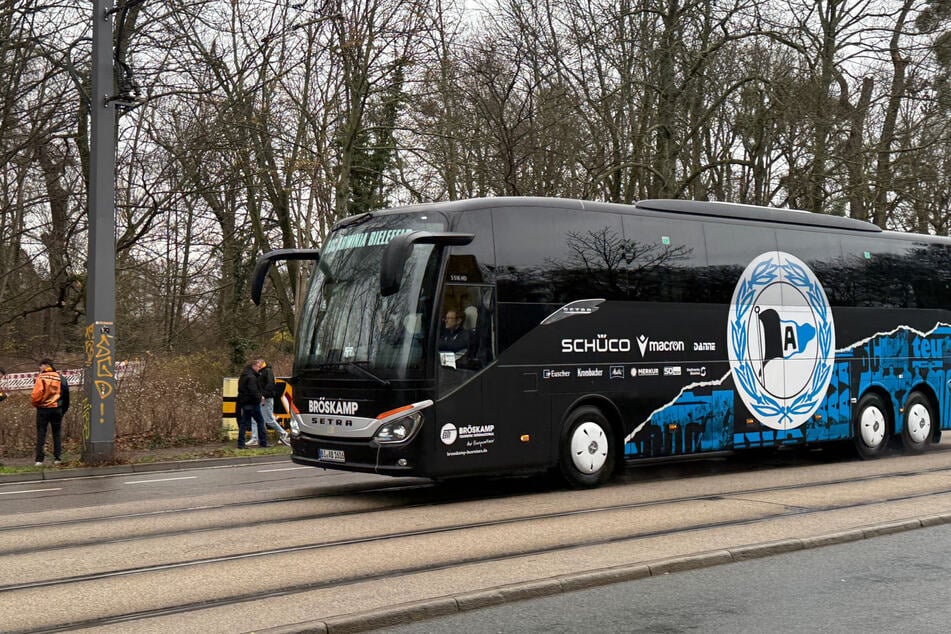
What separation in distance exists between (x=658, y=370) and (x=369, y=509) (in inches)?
175

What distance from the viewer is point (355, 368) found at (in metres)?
11.9

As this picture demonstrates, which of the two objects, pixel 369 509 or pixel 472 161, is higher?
pixel 472 161

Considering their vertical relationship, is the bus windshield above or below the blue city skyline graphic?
above

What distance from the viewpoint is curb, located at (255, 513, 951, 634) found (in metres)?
6.27

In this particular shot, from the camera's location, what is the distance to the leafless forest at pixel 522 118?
23.6 m

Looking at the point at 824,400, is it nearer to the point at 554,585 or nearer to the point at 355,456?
the point at 355,456

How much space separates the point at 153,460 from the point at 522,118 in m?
12.1

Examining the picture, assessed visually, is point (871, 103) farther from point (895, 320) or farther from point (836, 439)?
point (836, 439)

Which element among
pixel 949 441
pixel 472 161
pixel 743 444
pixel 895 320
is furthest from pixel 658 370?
pixel 472 161

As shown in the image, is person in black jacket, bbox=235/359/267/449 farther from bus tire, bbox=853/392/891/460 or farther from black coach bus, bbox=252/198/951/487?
bus tire, bbox=853/392/891/460

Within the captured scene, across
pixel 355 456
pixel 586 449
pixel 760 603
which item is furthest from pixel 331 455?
pixel 760 603

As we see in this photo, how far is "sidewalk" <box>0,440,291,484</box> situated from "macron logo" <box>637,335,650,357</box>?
26.6 feet

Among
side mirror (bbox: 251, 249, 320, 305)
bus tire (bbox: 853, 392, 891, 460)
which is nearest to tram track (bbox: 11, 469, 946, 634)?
side mirror (bbox: 251, 249, 320, 305)

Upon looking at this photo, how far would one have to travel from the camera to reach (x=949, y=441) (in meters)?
21.2
